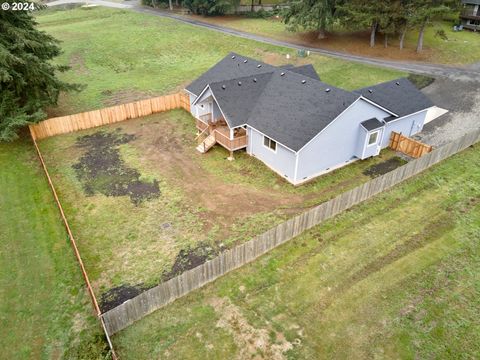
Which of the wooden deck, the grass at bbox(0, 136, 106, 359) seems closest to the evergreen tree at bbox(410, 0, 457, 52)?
the wooden deck

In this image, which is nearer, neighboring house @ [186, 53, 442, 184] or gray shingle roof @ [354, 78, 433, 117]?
neighboring house @ [186, 53, 442, 184]

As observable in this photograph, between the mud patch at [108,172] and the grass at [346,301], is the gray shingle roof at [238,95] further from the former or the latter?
the grass at [346,301]

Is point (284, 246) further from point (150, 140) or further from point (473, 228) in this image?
point (150, 140)

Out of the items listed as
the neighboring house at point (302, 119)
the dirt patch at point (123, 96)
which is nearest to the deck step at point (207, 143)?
the neighboring house at point (302, 119)

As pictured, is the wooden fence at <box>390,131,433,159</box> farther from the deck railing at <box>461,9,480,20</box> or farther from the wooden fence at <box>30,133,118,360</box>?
the deck railing at <box>461,9,480,20</box>

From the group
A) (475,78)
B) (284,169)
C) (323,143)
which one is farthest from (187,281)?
(475,78)

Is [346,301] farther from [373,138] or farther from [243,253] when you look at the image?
[373,138]

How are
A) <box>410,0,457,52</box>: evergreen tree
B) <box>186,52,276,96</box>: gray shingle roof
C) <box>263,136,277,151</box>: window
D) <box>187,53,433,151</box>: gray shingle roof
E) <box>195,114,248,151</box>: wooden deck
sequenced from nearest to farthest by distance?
<box>187,53,433,151</box>: gray shingle roof
<box>263,136,277,151</box>: window
<box>195,114,248,151</box>: wooden deck
<box>186,52,276,96</box>: gray shingle roof
<box>410,0,457,52</box>: evergreen tree
